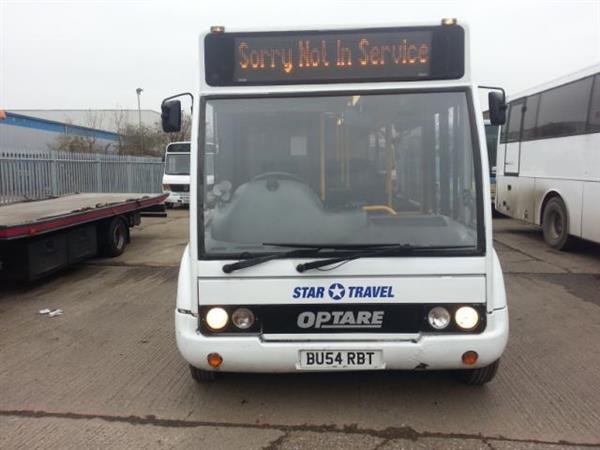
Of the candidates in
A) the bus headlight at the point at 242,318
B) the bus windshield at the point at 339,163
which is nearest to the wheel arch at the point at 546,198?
the bus windshield at the point at 339,163

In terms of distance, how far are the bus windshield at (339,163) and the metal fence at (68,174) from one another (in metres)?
11.0

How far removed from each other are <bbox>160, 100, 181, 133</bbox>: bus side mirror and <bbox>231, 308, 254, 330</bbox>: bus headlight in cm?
153

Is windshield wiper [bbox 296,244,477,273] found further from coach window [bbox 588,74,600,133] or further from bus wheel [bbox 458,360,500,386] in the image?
coach window [bbox 588,74,600,133]

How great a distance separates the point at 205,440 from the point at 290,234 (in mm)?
1391

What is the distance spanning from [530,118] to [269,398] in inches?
381

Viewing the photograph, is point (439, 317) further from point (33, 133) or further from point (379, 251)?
point (33, 133)

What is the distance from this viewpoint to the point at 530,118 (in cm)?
1129

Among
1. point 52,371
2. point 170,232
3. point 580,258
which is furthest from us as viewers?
point 170,232

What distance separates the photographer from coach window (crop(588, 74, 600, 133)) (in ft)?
28.3

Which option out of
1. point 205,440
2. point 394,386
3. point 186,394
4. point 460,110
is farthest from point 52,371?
point 460,110

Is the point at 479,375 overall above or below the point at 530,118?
below

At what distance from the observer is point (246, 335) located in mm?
3416

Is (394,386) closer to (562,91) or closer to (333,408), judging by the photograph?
(333,408)

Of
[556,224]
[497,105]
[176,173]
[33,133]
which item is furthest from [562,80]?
[33,133]
